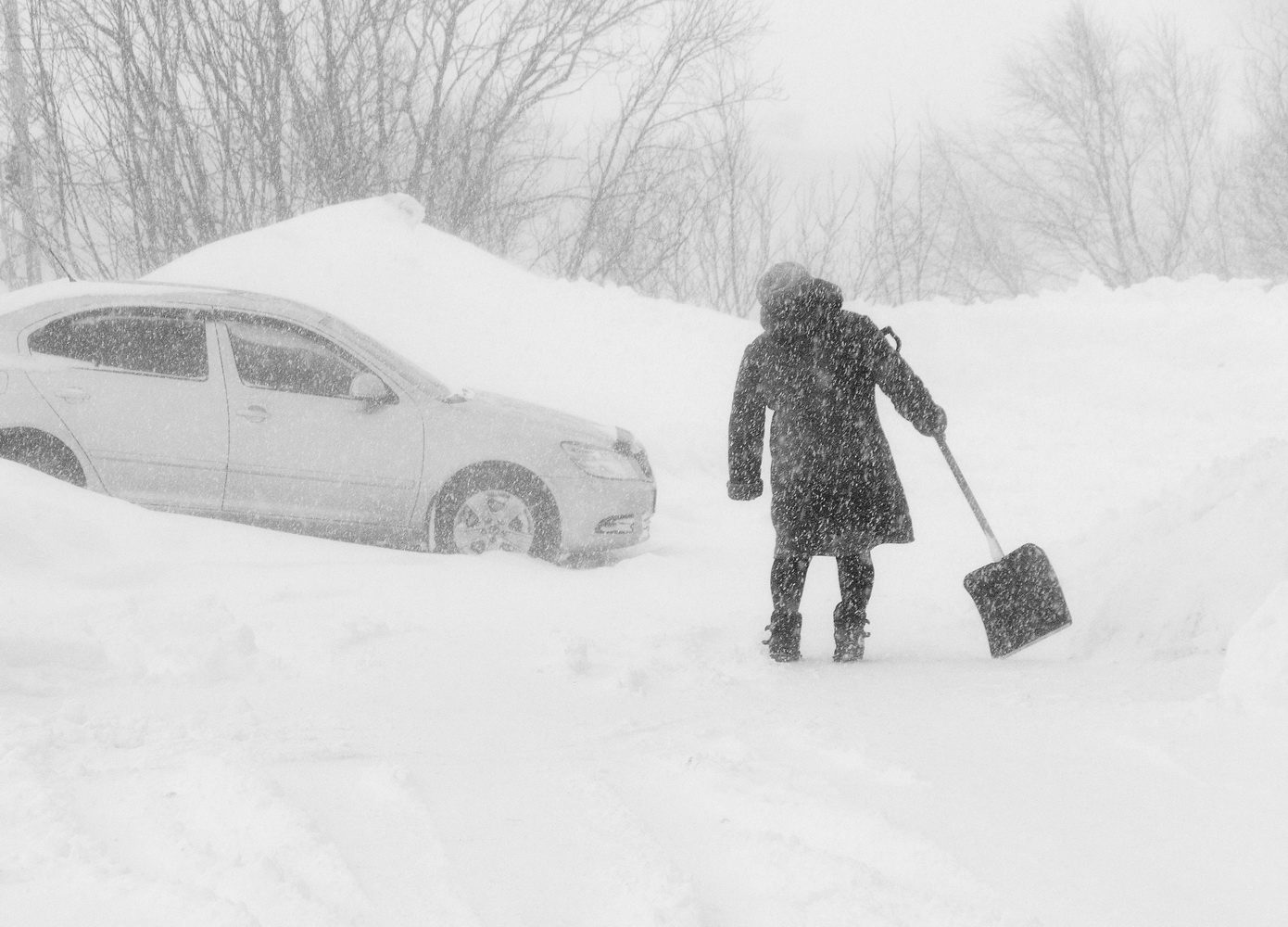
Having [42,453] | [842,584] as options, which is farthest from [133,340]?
[842,584]

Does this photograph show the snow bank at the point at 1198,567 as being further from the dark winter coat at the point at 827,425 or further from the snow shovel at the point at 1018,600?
the dark winter coat at the point at 827,425

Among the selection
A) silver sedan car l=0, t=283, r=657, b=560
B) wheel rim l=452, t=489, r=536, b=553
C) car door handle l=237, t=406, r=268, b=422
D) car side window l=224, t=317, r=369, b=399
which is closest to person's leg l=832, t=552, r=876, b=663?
silver sedan car l=0, t=283, r=657, b=560

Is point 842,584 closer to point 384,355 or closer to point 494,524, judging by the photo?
point 494,524

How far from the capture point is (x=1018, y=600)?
16.2 ft

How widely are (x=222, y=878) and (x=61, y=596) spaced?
268 cm

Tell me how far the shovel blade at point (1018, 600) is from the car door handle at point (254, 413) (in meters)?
Answer: 3.78

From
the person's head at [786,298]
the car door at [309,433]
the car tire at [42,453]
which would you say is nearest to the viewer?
the person's head at [786,298]

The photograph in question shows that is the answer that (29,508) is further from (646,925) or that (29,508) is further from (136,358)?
(646,925)

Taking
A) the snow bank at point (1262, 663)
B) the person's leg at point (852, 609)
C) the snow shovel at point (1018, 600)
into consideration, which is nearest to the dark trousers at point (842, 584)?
the person's leg at point (852, 609)

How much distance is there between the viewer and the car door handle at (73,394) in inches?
254

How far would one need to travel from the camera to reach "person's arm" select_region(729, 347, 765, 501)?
197 inches

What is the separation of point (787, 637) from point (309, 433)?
300 centimetres

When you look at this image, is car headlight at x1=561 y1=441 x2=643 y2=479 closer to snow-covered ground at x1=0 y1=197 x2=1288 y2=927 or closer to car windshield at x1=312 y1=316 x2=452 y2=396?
snow-covered ground at x1=0 y1=197 x2=1288 y2=927

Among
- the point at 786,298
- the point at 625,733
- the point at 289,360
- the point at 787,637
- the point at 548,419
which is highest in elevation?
the point at 786,298
